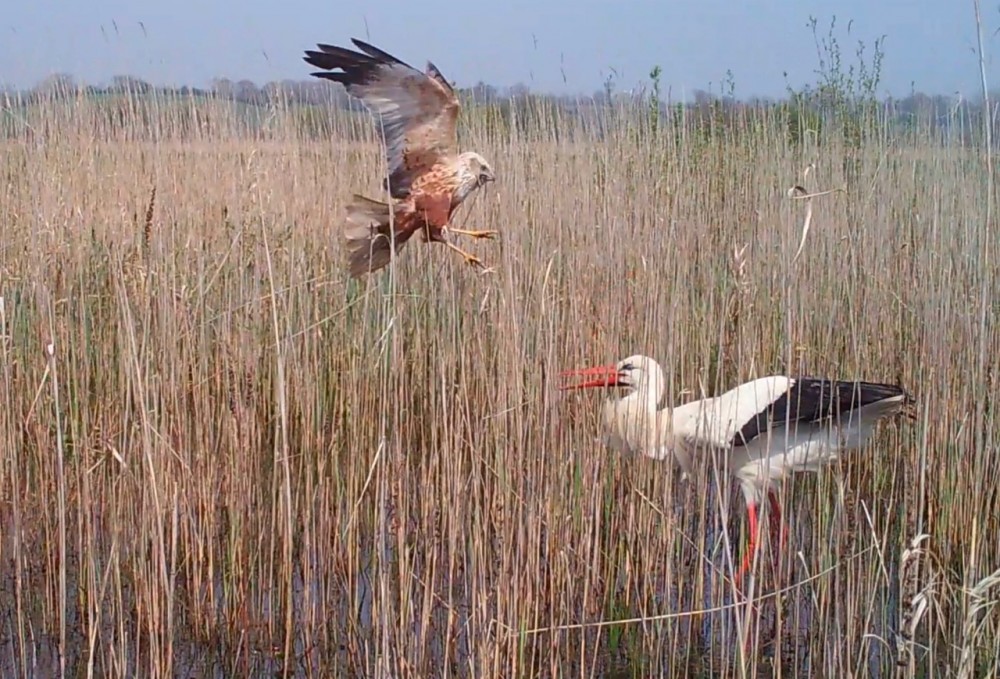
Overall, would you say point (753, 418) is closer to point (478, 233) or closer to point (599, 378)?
point (599, 378)

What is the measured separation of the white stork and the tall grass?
0.08 m

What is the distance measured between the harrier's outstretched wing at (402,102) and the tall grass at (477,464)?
0.29 m

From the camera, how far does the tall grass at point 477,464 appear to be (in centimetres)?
237

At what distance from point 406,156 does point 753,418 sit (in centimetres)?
206

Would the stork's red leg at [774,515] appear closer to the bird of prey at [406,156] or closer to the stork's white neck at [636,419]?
the stork's white neck at [636,419]

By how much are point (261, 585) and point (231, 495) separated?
0.31m

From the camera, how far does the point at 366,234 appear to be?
405 centimetres

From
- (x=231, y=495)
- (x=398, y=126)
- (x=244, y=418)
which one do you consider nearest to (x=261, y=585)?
(x=231, y=495)

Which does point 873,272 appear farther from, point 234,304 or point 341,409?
point 234,304

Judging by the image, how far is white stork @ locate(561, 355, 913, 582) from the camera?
2.90m

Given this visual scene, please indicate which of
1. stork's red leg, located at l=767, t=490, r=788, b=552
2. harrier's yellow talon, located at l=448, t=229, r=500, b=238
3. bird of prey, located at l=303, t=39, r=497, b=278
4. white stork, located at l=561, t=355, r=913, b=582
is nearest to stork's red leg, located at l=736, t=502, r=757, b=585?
white stork, located at l=561, t=355, r=913, b=582

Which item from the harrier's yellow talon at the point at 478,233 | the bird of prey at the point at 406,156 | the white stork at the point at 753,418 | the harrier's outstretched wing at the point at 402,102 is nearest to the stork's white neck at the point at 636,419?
the white stork at the point at 753,418

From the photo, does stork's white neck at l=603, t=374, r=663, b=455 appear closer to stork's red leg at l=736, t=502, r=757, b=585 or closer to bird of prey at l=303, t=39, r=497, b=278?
stork's red leg at l=736, t=502, r=757, b=585

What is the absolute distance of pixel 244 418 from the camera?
9.69 feet
